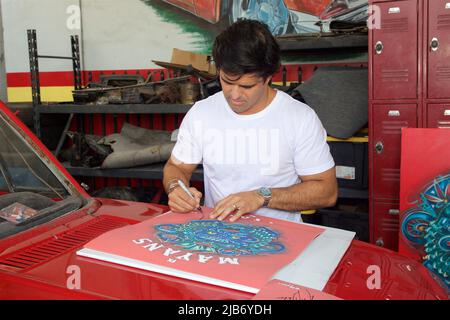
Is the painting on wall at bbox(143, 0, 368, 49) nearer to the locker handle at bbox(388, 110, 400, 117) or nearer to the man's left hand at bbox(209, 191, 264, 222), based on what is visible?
the locker handle at bbox(388, 110, 400, 117)

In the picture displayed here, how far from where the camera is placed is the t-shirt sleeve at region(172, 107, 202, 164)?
6.17 ft

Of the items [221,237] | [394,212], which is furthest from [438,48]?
[221,237]

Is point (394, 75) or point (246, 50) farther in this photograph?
point (394, 75)

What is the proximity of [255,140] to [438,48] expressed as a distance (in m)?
1.52

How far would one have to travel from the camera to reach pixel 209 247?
1110 millimetres

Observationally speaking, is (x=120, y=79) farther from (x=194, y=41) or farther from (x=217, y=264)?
(x=217, y=264)

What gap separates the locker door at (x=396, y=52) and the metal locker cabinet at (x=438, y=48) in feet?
0.23

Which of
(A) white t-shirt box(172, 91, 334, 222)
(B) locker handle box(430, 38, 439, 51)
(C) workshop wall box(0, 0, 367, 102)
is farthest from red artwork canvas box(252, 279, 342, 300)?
(C) workshop wall box(0, 0, 367, 102)

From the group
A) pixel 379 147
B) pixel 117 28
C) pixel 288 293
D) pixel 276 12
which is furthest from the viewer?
pixel 117 28

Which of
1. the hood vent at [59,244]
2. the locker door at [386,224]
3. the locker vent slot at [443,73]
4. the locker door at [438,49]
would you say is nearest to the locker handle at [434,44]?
the locker door at [438,49]

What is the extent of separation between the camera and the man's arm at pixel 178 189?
1.45m

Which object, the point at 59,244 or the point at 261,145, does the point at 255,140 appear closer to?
the point at 261,145

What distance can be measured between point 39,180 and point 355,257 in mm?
940

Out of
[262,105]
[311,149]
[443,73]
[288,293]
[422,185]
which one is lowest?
[422,185]
